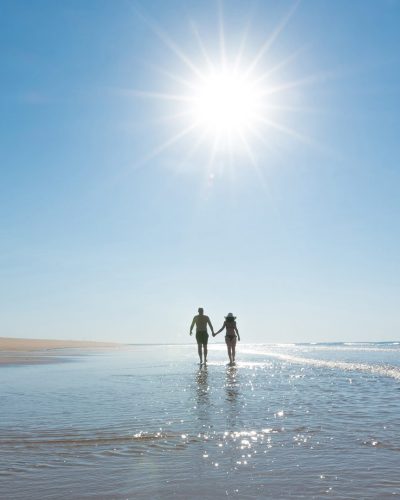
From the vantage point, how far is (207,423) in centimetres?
742

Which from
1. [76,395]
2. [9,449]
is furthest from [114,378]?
[9,449]

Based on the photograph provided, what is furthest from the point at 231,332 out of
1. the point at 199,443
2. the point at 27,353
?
the point at 27,353

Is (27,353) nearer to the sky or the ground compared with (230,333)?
nearer to the ground

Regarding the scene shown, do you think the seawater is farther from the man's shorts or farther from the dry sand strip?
the dry sand strip

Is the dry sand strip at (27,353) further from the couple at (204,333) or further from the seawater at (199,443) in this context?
the seawater at (199,443)

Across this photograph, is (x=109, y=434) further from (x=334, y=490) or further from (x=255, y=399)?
(x=255, y=399)

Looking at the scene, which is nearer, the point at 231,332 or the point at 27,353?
the point at 231,332

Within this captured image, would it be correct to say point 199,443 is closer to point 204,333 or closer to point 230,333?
point 204,333

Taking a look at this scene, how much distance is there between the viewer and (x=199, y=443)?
6.13m

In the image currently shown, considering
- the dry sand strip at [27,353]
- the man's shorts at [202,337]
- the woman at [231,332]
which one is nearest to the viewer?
the man's shorts at [202,337]

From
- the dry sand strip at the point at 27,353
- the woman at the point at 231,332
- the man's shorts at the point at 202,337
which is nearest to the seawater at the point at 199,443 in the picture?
the man's shorts at the point at 202,337

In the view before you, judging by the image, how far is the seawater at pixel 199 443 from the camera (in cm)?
443

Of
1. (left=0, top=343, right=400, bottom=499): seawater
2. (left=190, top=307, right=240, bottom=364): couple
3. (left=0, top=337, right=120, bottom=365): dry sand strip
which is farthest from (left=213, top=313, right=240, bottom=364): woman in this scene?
(left=0, top=343, right=400, bottom=499): seawater

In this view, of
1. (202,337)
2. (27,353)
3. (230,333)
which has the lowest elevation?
(27,353)
